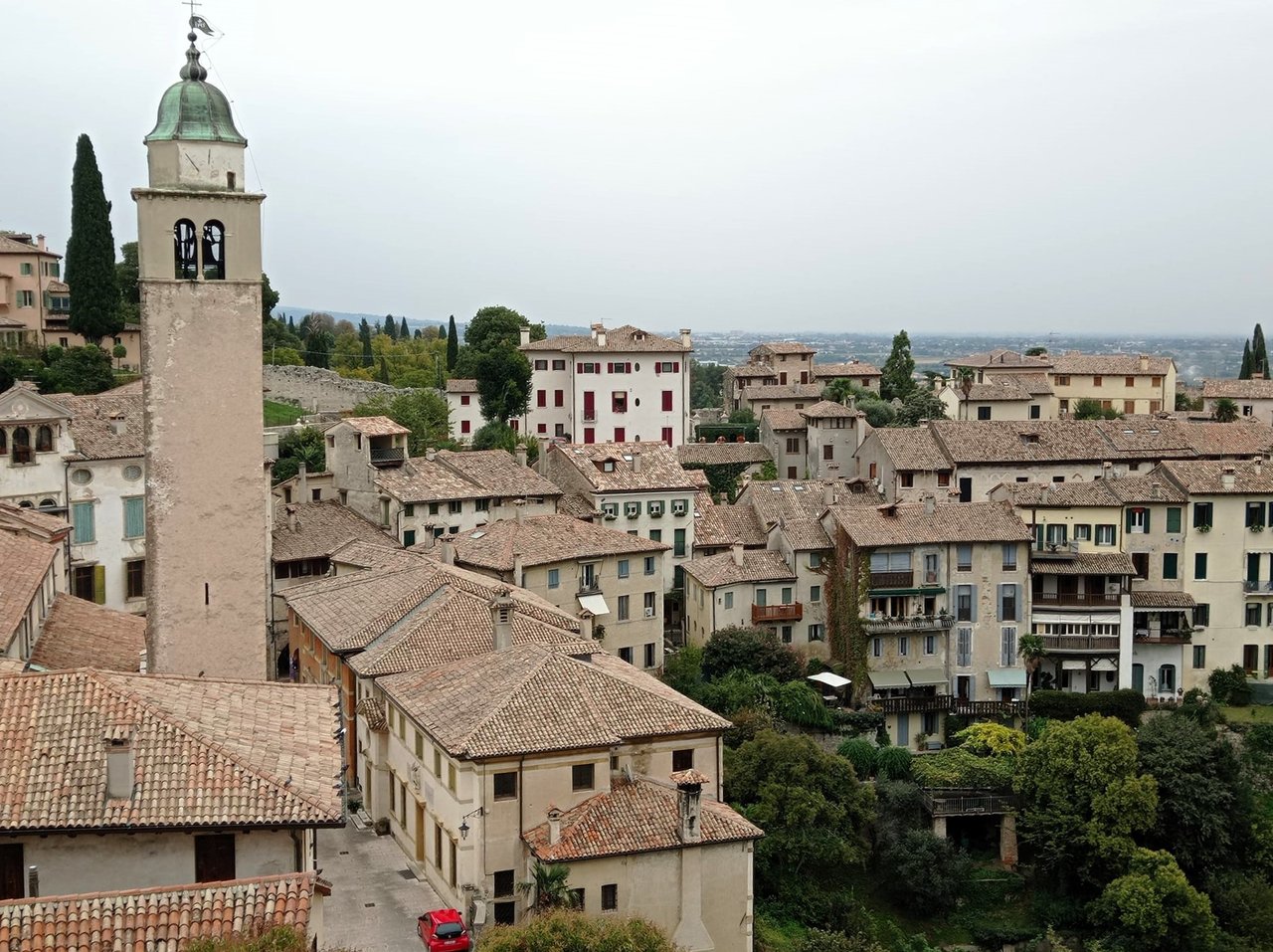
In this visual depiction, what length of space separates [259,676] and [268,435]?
30916 mm

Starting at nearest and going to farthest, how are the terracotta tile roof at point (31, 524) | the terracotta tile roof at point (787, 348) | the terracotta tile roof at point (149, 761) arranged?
the terracotta tile roof at point (149, 761)
the terracotta tile roof at point (31, 524)
the terracotta tile roof at point (787, 348)

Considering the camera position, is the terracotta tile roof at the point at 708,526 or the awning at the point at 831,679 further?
the terracotta tile roof at the point at 708,526

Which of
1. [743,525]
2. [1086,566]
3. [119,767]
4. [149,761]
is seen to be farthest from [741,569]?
[119,767]

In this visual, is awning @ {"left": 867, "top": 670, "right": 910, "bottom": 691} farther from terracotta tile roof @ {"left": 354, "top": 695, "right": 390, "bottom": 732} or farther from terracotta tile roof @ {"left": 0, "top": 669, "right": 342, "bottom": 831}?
terracotta tile roof @ {"left": 0, "top": 669, "right": 342, "bottom": 831}

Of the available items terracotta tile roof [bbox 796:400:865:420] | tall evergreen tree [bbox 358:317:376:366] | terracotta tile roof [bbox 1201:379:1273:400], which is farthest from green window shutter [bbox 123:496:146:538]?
terracotta tile roof [bbox 1201:379:1273:400]

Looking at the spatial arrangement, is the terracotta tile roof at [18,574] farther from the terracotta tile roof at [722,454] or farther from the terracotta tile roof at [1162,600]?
the terracotta tile roof at [722,454]

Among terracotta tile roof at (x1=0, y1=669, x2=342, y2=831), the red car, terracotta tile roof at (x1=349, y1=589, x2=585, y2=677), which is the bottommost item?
the red car

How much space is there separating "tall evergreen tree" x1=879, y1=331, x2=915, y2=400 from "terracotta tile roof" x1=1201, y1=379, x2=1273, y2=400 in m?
20.3

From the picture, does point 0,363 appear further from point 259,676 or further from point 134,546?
point 259,676

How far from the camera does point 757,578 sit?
185 ft

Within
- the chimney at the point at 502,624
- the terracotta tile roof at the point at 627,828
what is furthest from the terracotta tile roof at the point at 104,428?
the terracotta tile roof at the point at 627,828

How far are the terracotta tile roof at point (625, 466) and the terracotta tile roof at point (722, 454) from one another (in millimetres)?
15827

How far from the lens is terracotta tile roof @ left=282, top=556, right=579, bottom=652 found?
130ft

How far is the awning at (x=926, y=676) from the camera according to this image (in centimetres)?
5450
